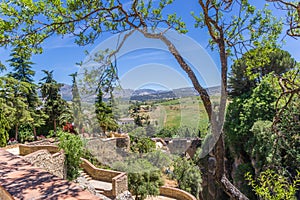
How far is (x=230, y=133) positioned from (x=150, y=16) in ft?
34.1

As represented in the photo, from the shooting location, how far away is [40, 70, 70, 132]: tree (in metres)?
14.0

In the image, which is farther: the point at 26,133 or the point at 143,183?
the point at 26,133

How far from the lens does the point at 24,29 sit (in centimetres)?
290

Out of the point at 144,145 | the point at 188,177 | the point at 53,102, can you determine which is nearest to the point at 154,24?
the point at 144,145

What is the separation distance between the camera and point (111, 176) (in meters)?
9.09

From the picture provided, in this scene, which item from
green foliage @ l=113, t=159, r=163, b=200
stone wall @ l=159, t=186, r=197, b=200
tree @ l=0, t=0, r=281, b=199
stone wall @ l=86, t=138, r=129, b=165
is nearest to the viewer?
tree @ l=0, t=0, r=281, b=199

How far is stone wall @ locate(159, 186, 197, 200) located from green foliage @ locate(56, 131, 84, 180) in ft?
12.8

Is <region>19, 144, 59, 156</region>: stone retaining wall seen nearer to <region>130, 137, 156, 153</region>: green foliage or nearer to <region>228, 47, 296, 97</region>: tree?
<region>130, 137, 156, 153</region>: green foliage

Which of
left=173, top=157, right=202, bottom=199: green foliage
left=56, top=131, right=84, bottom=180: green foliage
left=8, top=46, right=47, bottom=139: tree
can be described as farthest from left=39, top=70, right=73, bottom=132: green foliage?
left=173, top=157, right=202, bottom=199: green foliage

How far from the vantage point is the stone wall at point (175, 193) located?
9209mm

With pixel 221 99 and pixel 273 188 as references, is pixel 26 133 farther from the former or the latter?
pixel 273 188

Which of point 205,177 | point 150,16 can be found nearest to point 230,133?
point 205,177

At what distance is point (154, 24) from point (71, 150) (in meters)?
5.94

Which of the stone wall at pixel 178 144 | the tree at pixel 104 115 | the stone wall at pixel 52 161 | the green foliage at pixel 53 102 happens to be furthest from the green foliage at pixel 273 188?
the green foliage at pixel 53 102
